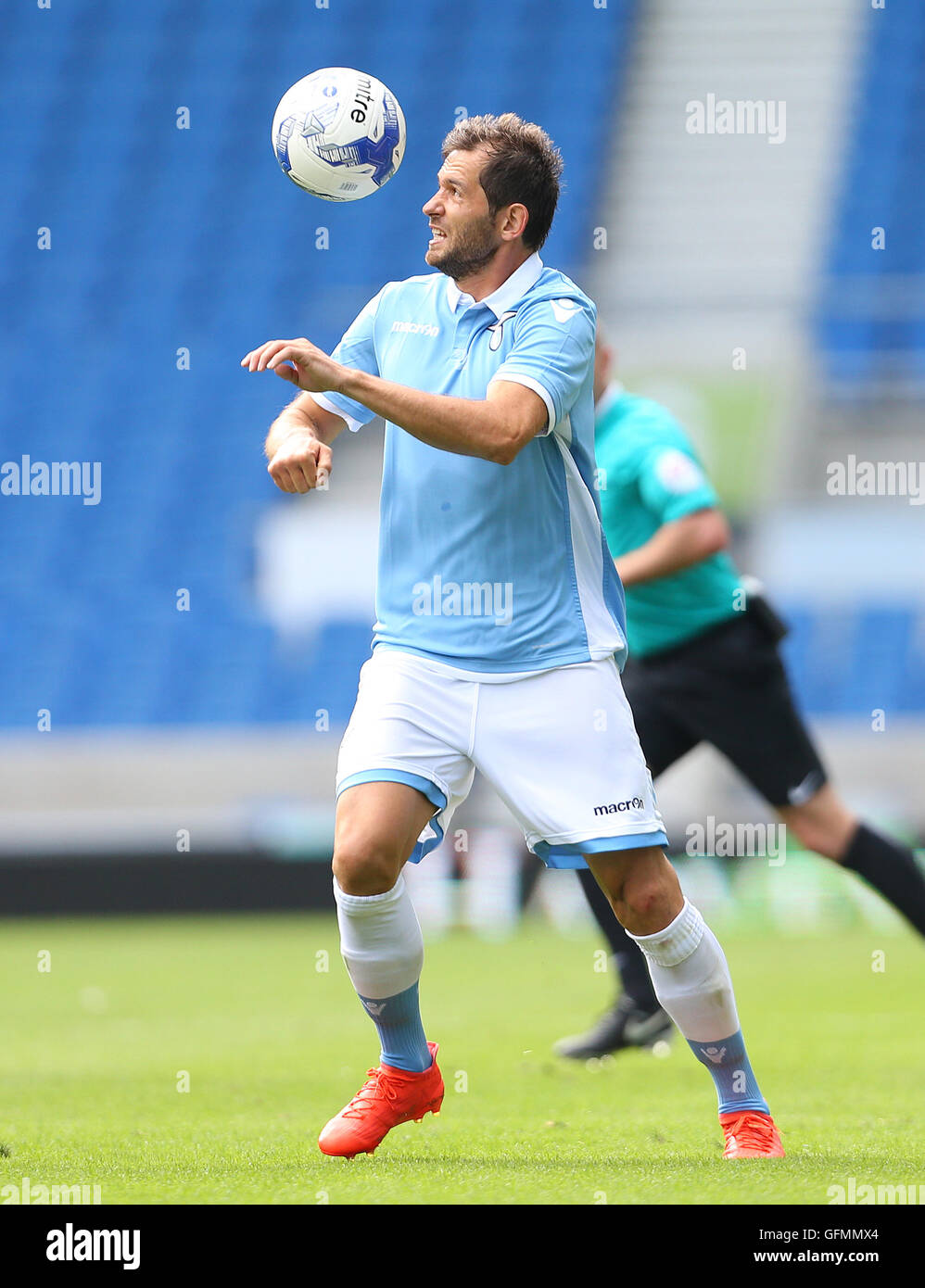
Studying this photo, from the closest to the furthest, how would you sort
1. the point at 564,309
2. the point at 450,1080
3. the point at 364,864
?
the point at 364,864, the point at 564,309, the point at 450,1080

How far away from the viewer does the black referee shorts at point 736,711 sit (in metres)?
5.92

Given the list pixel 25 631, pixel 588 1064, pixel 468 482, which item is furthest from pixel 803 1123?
pixel 25 631

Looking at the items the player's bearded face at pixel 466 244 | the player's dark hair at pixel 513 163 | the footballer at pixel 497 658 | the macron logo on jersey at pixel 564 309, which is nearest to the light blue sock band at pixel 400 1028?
the footballer at pixel 497 658

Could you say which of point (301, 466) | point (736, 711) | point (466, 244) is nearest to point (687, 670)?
point (736, 711)

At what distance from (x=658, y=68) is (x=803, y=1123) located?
14.2 metres

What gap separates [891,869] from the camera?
19.1 feet

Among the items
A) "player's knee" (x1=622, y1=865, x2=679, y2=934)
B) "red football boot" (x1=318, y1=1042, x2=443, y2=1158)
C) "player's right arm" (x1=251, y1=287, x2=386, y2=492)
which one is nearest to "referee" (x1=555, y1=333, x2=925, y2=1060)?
"player's right arm" (x1=251, y1=287, x2=386, y2=492)

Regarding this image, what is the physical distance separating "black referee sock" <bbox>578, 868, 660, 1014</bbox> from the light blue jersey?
6.26ft

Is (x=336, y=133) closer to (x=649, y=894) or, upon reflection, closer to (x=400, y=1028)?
(x=649, y=894)

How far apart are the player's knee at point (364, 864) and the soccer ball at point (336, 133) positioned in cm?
152

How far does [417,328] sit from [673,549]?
183 centimetres

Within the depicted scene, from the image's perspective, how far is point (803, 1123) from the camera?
15.1 feet

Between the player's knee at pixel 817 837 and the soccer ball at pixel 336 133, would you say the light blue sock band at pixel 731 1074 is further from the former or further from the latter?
the soccer ball at pixel 336 133
